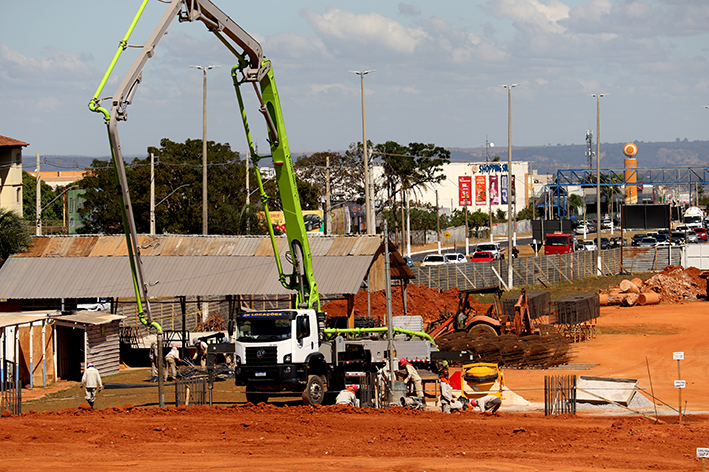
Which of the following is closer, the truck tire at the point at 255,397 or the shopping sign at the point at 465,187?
the truck tire at the point at 255,397

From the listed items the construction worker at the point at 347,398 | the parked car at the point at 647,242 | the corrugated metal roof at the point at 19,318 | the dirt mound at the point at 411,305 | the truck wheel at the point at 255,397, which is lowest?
the truck wheel at the point at 255,397

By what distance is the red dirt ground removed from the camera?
14.7 metres

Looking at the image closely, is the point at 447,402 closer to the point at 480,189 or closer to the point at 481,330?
the point at 481,330

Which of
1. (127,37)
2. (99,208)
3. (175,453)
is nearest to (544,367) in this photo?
(175,453)

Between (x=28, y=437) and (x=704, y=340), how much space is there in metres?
29.1

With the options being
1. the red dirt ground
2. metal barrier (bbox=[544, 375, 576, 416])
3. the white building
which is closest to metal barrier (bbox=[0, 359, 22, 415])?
the red dirt ground

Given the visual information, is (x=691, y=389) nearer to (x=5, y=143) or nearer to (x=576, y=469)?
(x=576, y=469)

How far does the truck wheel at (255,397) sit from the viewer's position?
22609 millimetres

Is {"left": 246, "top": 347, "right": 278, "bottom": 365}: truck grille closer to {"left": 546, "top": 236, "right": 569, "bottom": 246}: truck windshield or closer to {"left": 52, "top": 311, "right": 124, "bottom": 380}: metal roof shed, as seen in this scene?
{"left": 52, "top": 311, "right": 124, "bottom": 380}: metal roof shed

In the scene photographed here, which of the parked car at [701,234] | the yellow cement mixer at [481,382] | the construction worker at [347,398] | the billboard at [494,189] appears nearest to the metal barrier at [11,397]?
the construction worker at [347,398]

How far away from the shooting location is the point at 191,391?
22.7 metres

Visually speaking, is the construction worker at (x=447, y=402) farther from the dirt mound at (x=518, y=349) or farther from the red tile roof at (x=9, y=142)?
the red tile roof at (x=9, y=142)

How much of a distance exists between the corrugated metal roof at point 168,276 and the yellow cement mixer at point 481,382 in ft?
30.1

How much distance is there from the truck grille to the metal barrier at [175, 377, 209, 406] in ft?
5.77
